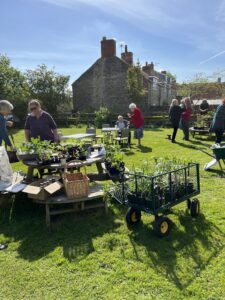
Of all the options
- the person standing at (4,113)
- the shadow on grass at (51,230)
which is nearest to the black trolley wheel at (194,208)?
the shadow on grass at (51,230)

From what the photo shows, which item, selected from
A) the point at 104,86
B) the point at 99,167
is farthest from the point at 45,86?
the point at 99,167

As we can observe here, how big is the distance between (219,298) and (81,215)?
2631 millimetres

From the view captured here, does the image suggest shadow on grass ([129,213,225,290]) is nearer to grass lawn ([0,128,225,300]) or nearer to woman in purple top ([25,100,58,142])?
grass lawn ([0,128,225,300])

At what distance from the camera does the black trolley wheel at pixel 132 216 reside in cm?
417

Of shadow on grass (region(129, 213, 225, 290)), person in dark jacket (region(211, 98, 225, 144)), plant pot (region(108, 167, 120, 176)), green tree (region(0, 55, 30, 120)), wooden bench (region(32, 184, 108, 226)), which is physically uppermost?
green tree (region(0, 55, 30, 120))

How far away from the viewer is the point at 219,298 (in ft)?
8.83

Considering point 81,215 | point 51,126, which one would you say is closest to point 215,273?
point 81,215

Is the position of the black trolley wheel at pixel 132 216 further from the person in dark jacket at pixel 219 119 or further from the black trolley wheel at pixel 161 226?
the person in dark jacket at pixel 219 119

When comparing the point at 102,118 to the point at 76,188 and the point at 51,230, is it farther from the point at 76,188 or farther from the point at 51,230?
the point at 51,230

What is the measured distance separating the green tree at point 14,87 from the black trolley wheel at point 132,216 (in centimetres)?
2263

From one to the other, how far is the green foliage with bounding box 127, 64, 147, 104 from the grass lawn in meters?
20.0

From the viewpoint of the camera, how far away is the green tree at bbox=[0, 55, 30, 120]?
2406cm

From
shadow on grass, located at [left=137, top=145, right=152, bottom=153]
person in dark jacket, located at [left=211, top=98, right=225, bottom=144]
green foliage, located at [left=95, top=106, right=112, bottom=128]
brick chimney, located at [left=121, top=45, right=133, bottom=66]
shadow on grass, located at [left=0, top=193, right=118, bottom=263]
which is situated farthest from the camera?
brick chimney, located at [left=121, top=45, right=133, bottom=66]

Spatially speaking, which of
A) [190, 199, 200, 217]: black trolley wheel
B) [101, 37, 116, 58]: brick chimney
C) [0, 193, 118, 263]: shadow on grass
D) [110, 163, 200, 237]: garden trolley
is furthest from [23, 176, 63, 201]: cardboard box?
[101, 37, 116, 58]: brick chimney
